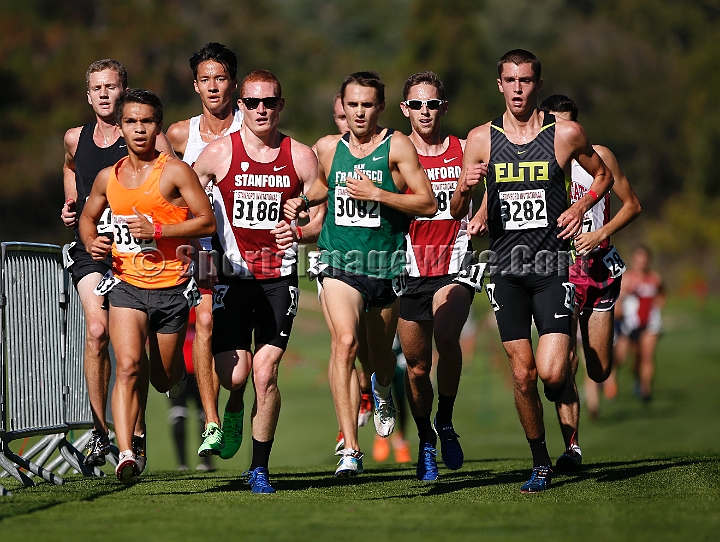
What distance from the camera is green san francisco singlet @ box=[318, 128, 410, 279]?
8.88 meters

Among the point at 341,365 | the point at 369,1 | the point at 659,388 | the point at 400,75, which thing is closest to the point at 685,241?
the point at 400,75

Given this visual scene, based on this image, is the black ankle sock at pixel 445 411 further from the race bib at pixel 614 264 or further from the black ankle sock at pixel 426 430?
the race bib at pixel 614 264

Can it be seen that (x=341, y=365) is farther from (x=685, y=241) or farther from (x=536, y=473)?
(x=685, y=241)

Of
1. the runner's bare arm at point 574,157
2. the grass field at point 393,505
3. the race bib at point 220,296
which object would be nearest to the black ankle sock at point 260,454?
the grass field at point 393,505

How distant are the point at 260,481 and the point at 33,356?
2.54m

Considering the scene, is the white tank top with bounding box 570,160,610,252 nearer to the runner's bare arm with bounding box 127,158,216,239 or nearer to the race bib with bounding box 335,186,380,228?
the race bib with bounding box 335,186,380,228

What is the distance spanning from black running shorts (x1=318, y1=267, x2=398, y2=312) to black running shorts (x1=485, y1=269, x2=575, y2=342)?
83 cm

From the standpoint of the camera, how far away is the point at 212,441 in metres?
8.87

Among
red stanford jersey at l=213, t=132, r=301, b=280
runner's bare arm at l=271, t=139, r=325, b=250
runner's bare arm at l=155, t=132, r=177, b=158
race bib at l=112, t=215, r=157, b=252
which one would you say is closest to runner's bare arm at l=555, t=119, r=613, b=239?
runner's bare arm at l=271, t=139, r=325, b=250

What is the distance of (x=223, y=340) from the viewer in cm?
902

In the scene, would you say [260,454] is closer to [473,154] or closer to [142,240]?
[142,240]

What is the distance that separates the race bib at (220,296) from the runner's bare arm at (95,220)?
35.6 inches

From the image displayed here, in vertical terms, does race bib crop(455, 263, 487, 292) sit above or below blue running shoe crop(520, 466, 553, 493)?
above

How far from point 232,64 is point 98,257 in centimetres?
234
